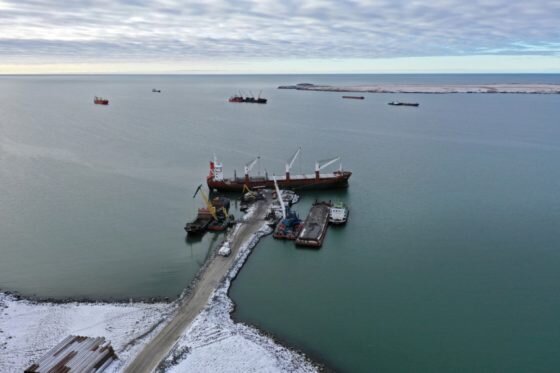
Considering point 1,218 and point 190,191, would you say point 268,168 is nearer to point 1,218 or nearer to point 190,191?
point 190,191

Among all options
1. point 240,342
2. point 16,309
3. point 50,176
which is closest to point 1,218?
point 50,176

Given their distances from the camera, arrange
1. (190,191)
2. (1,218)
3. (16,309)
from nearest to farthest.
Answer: (16,309)
(1,218)
(190,191)

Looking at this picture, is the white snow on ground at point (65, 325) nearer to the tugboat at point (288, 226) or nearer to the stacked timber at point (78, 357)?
the stacked timber at point (78, 357)

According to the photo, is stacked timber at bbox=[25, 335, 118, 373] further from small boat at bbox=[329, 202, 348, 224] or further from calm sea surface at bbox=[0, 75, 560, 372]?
small boat at bbox=[329, 202, 348, 224]

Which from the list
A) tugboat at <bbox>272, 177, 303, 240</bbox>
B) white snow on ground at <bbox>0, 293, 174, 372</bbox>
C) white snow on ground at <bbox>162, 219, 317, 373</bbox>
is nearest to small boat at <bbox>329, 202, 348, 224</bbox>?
tugboat at <bbox>272, 177, 303, 240</bbox>

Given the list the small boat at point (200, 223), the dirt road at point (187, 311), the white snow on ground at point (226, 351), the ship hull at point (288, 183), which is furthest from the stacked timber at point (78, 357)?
the ship hull at point (288, 183)

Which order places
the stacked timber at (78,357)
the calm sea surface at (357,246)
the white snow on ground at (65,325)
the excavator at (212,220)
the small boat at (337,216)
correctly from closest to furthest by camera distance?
the stacked timber at (78,357) → the white snow on ground at (65,325) → the calm sea surface at (357,246) → the excavator at (212,220) → the small boat at (337,216)
